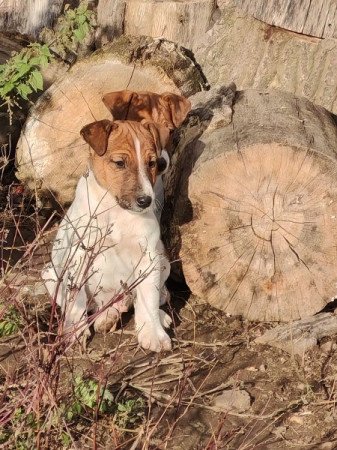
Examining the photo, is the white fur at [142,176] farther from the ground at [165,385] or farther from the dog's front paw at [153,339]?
the dog's front paw at [153,339]

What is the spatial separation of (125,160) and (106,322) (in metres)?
1.25

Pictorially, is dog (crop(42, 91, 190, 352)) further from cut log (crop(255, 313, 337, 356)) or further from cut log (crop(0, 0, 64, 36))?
cut log (crop(0, 0, 64, 36))

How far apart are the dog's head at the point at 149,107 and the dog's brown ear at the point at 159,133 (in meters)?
0.41

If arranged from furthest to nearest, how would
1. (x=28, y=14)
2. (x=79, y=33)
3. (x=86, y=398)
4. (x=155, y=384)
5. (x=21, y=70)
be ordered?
(x=28, y=14)
(x=79, y=33)
(x=21, y=70)
(x=155, y=384)
(x=86, y=398)

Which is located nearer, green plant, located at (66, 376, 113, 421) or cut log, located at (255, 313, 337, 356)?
green plant, located at (66, 376, 113, 421)

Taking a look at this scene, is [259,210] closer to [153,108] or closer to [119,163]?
[119,163]

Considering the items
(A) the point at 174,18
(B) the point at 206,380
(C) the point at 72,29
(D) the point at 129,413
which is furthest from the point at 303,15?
(D) the point at 129,413

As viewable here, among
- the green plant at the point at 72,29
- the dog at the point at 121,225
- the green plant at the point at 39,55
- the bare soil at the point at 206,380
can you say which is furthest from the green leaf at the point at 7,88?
the bare soil at the point at 206,380

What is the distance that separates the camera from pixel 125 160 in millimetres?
5680

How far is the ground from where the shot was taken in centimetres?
433

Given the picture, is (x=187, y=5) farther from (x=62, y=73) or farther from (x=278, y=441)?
(x=278, y=441)

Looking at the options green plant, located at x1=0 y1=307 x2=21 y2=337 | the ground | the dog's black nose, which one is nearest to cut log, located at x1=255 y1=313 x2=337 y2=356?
the ground

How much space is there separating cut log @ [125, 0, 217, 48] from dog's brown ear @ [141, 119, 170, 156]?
72.5 inches

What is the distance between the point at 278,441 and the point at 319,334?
1298 millimetres
